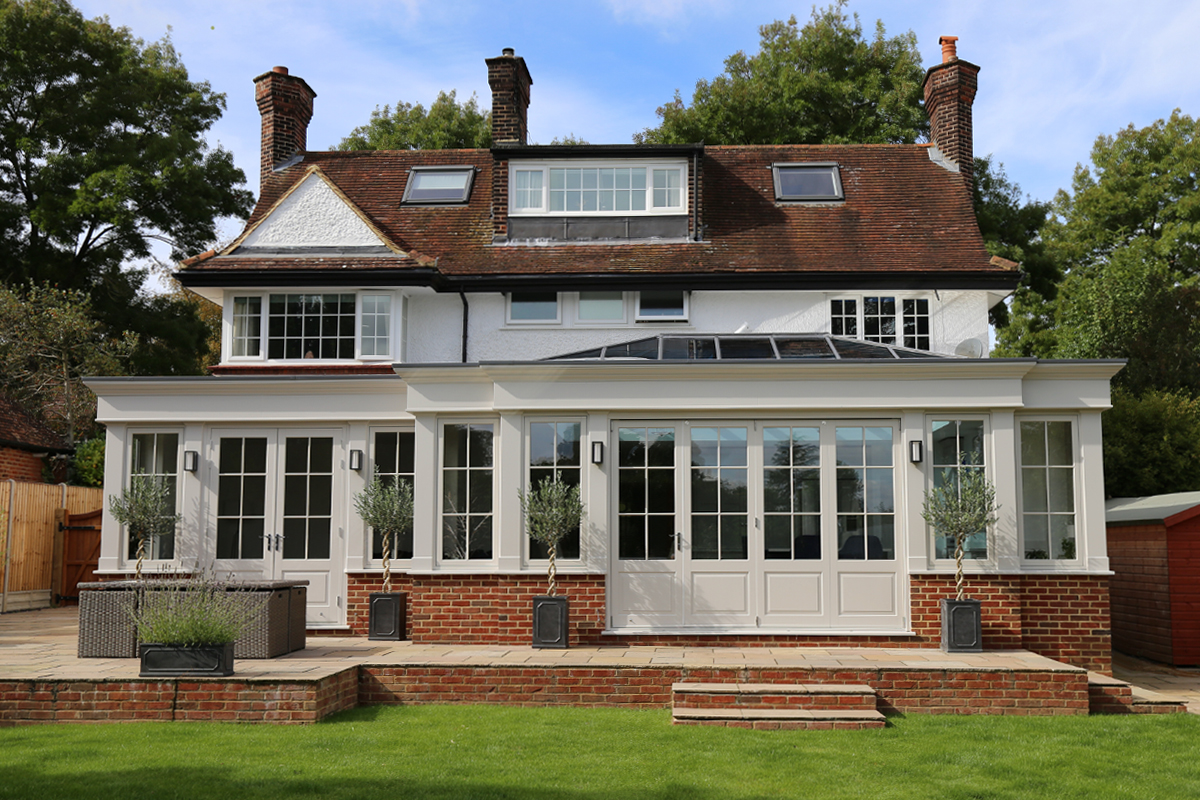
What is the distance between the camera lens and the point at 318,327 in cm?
1558

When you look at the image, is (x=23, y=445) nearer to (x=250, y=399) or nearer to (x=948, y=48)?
(x=250, y=399)

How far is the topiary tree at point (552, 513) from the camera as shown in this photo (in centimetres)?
1095

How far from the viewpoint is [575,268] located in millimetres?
15453

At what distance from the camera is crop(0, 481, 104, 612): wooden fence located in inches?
662

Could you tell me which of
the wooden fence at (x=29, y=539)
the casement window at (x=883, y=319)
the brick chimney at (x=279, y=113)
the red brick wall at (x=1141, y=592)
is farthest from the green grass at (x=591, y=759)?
the brick chimney at (x=279, y=113)

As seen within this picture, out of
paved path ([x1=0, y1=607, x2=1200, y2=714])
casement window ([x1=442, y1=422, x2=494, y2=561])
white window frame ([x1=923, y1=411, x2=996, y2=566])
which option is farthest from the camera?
casement window ([x1=442, y1=422, x2=494, y2=561])

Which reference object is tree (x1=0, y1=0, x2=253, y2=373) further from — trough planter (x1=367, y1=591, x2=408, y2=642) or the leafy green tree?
the leafy green tree

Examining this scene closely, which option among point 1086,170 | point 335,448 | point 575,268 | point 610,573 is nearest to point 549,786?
point 610,573

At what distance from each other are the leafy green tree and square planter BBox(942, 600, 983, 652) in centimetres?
1014

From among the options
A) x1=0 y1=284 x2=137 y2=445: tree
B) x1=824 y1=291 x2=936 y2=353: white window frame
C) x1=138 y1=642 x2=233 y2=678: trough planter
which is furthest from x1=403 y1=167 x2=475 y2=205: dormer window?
x1=0 y1=284 x2=137 y2=445: tree

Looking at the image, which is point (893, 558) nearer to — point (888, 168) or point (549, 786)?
point (549, 786)

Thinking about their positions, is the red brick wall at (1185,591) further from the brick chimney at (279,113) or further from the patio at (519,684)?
the brick chimney at (279,113)

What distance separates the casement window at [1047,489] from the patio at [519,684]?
67.8 inches

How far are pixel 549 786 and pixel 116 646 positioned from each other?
5572mm
